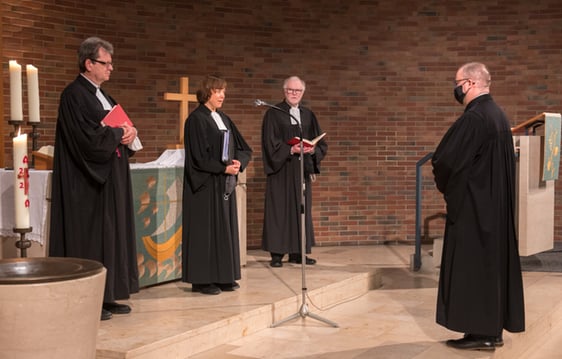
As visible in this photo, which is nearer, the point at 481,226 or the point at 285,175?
the point at 481,226

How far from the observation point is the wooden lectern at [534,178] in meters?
7.17

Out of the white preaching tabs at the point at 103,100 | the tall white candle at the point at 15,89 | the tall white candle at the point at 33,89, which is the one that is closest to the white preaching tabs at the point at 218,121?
the white preaching tabs at the point at 103,100

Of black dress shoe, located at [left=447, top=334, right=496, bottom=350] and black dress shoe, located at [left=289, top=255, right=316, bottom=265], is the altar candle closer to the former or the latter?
black dress shoe, located at [left=447, top=334, right=496, bottom=350]

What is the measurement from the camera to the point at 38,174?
18.7 ft

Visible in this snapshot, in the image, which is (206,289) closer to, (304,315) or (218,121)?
(304,315)

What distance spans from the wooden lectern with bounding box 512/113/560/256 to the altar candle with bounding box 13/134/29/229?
4.51m

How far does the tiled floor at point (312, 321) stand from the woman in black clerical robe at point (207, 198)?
23 centimetres

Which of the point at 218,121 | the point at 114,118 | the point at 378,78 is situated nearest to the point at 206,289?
the point at 218,121

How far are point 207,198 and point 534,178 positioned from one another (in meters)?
3.16

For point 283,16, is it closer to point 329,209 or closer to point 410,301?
point 329,209

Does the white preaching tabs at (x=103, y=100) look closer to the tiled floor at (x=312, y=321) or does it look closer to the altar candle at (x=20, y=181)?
the altar candle at (x=20, y=181)

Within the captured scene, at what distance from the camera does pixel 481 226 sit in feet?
16.0

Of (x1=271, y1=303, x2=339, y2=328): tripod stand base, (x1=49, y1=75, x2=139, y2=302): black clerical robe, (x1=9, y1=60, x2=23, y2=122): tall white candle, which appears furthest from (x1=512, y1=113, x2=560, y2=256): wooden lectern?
(x1=9, y1=60, x2=23, y2=122): tall white candle

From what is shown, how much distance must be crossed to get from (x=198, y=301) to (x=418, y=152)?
4.97 meters
